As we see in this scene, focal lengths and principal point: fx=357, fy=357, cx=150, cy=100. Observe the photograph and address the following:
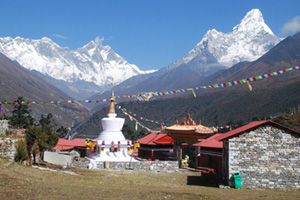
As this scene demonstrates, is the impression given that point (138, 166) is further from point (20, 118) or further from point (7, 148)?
point (20, 118)

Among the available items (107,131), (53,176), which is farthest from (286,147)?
(107,131)

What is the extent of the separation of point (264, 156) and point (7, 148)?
51.5ft

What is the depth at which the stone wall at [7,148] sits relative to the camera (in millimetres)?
20750

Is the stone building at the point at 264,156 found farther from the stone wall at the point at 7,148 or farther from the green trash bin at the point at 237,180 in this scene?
the stone wall at the point at 7,148

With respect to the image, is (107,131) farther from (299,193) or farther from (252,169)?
(299,193)

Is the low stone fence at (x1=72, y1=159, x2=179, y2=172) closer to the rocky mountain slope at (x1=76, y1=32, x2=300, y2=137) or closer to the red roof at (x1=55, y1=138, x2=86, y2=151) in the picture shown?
the red roof at (x1=55, y1=138, x2=86, y2=151)

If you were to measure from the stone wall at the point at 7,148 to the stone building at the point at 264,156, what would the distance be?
42.9ft

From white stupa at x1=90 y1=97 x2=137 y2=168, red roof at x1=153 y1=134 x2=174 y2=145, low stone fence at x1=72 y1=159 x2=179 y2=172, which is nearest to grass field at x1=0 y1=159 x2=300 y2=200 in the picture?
low stone fence at x1=72 y1=159 x2=179 y2=172

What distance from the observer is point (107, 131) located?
3659 centimetres

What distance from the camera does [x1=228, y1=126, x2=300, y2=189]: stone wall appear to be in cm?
2236

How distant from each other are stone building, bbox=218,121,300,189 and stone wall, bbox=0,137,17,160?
13071 millimetres

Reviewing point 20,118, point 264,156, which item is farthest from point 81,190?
point 20,118

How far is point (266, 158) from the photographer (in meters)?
22.5

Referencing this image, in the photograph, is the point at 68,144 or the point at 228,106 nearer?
the point at 68,144
